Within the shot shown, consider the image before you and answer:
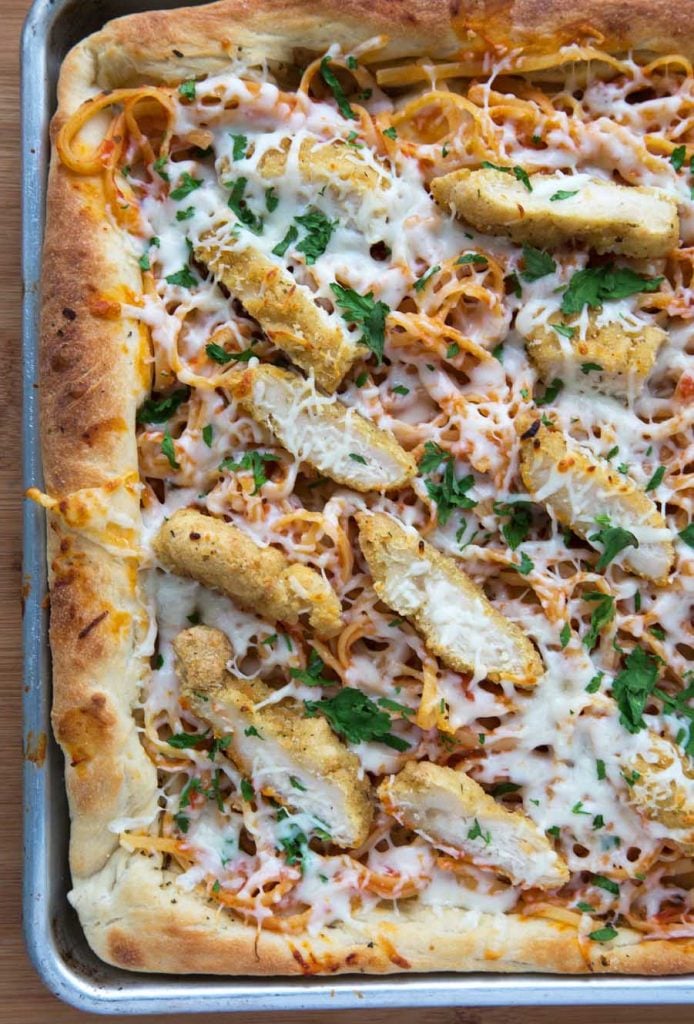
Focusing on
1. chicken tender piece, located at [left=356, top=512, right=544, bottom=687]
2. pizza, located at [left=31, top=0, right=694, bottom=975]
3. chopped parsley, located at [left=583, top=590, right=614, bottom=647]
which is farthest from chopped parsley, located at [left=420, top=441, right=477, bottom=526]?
chopped parsley, located at [left=583, top=590, right=614, bottom=647]

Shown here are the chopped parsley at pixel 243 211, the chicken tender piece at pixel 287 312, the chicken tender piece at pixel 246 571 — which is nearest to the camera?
the chicken tender piece at pixel 246 571

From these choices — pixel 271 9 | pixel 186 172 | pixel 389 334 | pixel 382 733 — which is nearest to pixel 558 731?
pixel 382 733

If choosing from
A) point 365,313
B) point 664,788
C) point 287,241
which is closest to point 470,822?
point 664,788

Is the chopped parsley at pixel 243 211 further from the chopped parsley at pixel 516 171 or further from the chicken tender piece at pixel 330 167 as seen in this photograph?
the chopped parsley at pixel 516 171

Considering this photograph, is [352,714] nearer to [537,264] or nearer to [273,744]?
[273,744]

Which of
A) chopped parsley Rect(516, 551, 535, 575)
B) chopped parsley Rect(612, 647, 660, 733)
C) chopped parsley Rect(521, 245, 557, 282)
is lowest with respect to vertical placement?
chopped parsley Rect(612, 647, 660, 733)

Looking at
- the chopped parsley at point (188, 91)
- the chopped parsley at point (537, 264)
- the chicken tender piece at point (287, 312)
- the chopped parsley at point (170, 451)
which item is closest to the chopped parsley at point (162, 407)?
the chopped parsley at point (170, 451)

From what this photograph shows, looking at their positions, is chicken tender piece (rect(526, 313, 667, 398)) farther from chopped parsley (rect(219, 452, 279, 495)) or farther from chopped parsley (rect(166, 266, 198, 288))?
chopped parsley (rect(166, 266, 198, 288))
